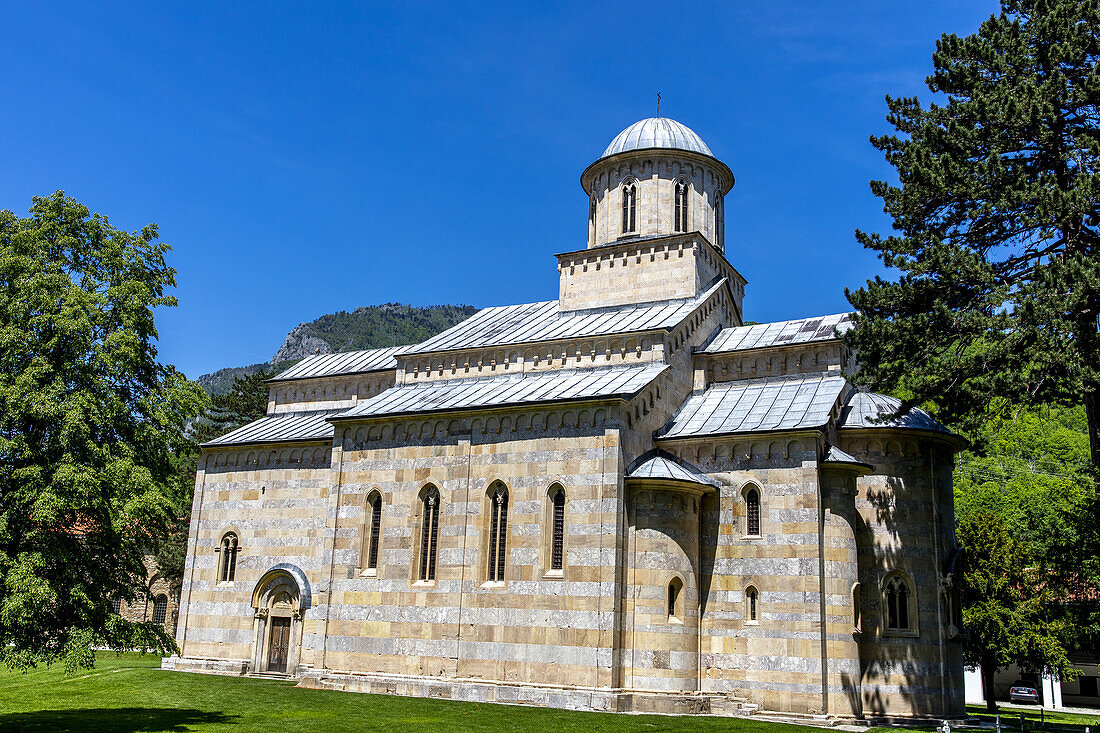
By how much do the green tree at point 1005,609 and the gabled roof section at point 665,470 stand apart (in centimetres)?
1107

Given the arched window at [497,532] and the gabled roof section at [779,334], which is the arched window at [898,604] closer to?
the gabled roof section at [779,334]

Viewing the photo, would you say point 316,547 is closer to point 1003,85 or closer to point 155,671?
point 155,671

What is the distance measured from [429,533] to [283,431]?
9085 millimetres

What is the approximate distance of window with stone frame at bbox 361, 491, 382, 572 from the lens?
1000 inches

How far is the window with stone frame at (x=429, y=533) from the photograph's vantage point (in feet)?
80.3

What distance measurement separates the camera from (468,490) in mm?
24250

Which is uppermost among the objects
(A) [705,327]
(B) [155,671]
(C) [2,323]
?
(A) [705,327]

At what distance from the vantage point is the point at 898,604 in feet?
74.9

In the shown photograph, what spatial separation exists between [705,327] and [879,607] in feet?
33.3

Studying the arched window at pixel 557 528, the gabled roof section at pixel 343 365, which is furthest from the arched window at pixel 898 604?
the gabled roof section at pixel 343 365

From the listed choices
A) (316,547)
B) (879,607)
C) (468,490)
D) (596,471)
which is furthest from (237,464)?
(879,607)

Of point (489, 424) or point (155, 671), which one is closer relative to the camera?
point (489, 424)

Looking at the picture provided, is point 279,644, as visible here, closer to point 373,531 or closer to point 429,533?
point 373,531

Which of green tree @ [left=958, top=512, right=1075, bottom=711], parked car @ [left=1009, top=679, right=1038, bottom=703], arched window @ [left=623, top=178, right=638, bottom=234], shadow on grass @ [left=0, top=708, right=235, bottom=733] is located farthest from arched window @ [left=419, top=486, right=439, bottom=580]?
parked car @ [left=1009, top=679, right=1038, bottom=703]
